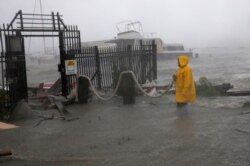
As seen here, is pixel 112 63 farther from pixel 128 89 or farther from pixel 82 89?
pixel 128 89

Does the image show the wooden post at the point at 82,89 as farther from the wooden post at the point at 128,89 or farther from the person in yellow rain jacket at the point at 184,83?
the person in yellow rain jacket at the point at 184,83

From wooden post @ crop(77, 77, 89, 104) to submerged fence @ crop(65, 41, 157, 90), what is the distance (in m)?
1.08

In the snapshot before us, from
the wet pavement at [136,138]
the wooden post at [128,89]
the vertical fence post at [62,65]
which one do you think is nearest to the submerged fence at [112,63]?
the vertical fence post at [62,65]

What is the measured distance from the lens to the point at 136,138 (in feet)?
25.7

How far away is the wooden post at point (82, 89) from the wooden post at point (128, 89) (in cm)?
137

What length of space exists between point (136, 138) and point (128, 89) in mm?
4541

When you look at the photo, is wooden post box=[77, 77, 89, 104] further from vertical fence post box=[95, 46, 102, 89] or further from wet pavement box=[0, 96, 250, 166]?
vertical fence post box=[95, 46, 102, 89]

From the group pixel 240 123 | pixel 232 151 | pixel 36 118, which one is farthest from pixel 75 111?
pixel 232 151

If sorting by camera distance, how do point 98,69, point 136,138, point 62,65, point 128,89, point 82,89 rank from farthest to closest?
1. point 98,69
2. point 62,65
3. point 82,89
4. point 128,89
5. point 136,138

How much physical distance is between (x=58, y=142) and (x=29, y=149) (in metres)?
0.65

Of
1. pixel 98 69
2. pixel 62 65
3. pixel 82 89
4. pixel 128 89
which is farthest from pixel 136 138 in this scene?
pixel 98 69

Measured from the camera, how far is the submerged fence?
14.5 metres

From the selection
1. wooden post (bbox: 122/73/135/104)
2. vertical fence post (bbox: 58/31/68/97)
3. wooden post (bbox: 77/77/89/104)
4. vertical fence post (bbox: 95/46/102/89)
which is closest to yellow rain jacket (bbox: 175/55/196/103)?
wooden post (bbox: 122/73/135/104)

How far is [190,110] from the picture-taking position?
35.4 ft
